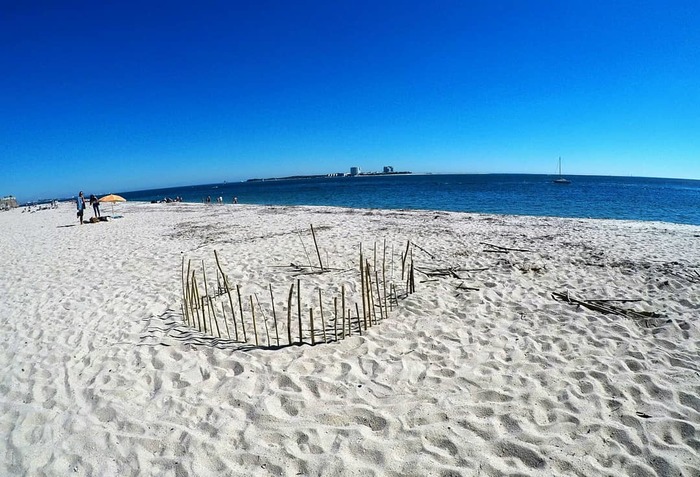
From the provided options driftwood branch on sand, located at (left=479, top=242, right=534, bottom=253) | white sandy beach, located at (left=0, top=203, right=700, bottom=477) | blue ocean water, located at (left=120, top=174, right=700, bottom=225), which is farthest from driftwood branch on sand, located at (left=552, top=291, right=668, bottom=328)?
blue ocean water, located at (left=120, top=174, right=700, bottom=225)

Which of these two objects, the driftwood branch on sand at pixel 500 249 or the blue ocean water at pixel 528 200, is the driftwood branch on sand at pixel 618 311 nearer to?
the driftwood branch on sand at pixel 500 249

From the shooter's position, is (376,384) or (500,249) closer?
(376,384)

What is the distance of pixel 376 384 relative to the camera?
3.47 m

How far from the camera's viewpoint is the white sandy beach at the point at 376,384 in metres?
2.62

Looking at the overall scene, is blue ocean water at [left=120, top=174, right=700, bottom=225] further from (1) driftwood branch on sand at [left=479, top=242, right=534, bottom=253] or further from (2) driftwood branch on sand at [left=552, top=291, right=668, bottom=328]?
(2) driftwood branch on sand at [left=552, top=291, right=668, bottom=328]

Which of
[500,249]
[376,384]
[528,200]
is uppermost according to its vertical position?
[528,200]

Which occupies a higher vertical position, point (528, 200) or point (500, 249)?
point (528, 200)

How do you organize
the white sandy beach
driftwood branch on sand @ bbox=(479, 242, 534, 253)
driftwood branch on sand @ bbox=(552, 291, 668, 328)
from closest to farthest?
1. the white sandy beach
2. driftwood branch on sand @ bbox=(552, 291, 668, 328)
3. driftwood branch on sand @ bbox=(479, 242, 534, 253)

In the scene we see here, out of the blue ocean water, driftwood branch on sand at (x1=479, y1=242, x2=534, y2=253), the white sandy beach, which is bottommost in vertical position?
the white sandy beach

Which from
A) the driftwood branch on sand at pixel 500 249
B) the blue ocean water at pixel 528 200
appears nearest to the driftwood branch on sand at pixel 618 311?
the driftwood branch on sand at pixel 500 249

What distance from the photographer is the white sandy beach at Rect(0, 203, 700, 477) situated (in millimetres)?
2615

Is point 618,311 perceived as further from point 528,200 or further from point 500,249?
point 528,200

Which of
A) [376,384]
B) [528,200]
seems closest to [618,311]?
[376,384]

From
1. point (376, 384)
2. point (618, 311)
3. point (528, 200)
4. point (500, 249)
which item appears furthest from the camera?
point (528, 200)
